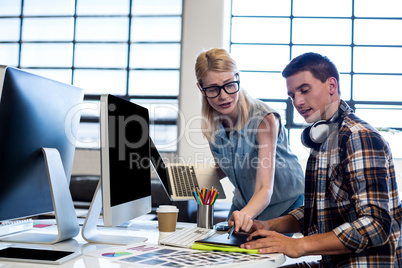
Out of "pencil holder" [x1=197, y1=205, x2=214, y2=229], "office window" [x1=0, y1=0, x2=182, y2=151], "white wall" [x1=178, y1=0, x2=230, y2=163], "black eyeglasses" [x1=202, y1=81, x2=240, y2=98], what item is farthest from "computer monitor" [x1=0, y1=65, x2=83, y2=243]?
"office window" [x1=0, y1=0, x2=182, y2=151]

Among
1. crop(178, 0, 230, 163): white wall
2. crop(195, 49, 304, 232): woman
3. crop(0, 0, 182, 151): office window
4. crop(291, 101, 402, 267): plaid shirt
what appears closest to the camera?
crop(291, 101, 402, 267): plaid shirt

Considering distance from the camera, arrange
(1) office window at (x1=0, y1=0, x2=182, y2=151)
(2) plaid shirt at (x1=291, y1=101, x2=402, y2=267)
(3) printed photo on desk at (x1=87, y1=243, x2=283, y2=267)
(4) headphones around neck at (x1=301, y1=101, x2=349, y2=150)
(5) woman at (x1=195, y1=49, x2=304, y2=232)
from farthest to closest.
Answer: (1) office window at (x1=0, y1=0, x2=182, y2=151) < (5) woman at (x1=195, y1=49, x2=304, y2=232) < (4) headphones around neck at (x1=301, y1=101, x2=349, y2=150) < (2) plaid shirt at (x1=291, y1=101, x2=402, y2=267) < (3) printed photo on desk at (x1=87, y1=243, x2=283, y2=267)

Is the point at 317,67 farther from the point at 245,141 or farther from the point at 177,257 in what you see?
the point at 177,257

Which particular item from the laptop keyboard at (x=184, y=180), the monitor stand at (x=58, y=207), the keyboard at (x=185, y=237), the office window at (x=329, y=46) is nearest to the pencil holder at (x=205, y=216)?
the keyboard at (x=185, y=237)

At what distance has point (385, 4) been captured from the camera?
4645 mm

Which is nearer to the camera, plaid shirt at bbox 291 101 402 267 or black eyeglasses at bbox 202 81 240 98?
plaid shirt at bbox 291 101 402 267

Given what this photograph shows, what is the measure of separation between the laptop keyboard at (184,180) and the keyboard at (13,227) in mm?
539

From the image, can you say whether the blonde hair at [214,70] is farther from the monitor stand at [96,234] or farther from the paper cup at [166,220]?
the monitor stand at [96,234]

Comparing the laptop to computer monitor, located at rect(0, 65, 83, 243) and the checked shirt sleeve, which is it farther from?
the checked shirt sleeve

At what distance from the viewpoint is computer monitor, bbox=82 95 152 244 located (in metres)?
0.98

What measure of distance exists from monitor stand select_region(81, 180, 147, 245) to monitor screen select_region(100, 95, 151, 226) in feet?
0.23

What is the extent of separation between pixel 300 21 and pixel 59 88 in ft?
13.3

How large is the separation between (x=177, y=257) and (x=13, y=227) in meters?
0.72

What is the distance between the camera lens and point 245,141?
5.27 feet
